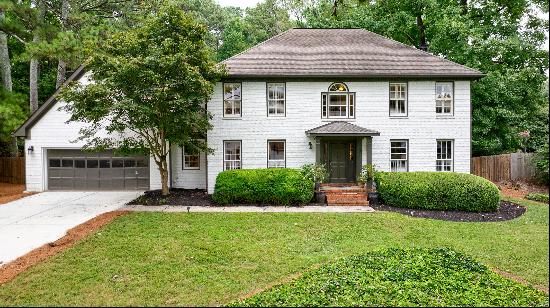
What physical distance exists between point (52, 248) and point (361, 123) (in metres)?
11.7

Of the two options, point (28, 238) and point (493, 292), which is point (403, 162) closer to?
point (493, 292)

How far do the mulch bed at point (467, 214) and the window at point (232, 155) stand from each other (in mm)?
6005

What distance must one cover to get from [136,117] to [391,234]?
8854mm

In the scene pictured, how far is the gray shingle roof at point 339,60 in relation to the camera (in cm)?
1466

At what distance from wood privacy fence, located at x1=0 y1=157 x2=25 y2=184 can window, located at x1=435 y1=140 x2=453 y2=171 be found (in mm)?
21109

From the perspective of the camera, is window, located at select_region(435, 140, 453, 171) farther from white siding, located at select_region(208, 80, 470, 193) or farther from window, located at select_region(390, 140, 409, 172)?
window, located at select_region(390, 140, 409, 172)

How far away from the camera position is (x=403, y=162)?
1516 cm

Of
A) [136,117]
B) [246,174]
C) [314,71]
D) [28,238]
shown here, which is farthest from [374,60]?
[28,238]

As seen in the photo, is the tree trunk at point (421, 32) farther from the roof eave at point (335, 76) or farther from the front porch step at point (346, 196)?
the front porch step at point (346, 196)

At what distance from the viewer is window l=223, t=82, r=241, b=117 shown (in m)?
15.1

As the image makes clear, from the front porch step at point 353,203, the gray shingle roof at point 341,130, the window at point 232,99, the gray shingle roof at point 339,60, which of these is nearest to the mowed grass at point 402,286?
the front porch step at point 353,203

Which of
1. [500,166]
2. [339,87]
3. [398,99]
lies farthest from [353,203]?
[500,166]

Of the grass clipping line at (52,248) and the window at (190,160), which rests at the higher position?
the window at (190,160)

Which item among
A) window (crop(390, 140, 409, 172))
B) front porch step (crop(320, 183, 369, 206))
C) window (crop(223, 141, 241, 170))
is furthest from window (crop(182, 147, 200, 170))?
window (crop(390, 140, 409, 172))
